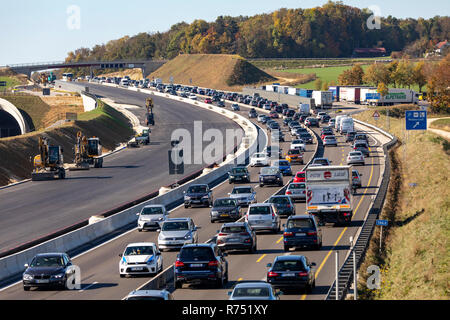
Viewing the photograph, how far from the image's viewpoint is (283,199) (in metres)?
43.0

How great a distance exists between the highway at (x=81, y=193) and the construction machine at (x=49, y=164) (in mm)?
863

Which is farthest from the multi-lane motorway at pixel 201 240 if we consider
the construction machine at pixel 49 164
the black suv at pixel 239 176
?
the construction machine at pixel 49 164

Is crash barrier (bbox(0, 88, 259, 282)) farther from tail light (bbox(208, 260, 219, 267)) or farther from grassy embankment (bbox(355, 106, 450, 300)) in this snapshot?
grassy embankment (bbox(355, 106, 450, 300))

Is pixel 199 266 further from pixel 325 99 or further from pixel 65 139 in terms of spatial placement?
pixel 325 99

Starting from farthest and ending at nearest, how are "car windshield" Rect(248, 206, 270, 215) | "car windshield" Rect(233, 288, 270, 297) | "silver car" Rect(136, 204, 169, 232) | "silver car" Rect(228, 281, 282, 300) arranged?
1. "silver car" Rect(136, 204, 169, 232)
2. "car windshield" Rect(248, 206, 270, 215)
3. "car windshield" Rect(233, 288, 270, 297)
4. "silver car" Rect(228, 281, 282, 300)

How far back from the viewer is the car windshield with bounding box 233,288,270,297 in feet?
60.8

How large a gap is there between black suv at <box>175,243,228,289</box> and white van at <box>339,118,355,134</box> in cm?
7265

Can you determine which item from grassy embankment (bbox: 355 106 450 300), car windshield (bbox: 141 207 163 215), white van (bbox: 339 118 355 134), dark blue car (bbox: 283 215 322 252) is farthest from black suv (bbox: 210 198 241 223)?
white van (bbox: 339 118 355 134)

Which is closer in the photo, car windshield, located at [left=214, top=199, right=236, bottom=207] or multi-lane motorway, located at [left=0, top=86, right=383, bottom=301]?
multi-lane motorway, located at [left=0, top=86, right=383, bottom=301]
